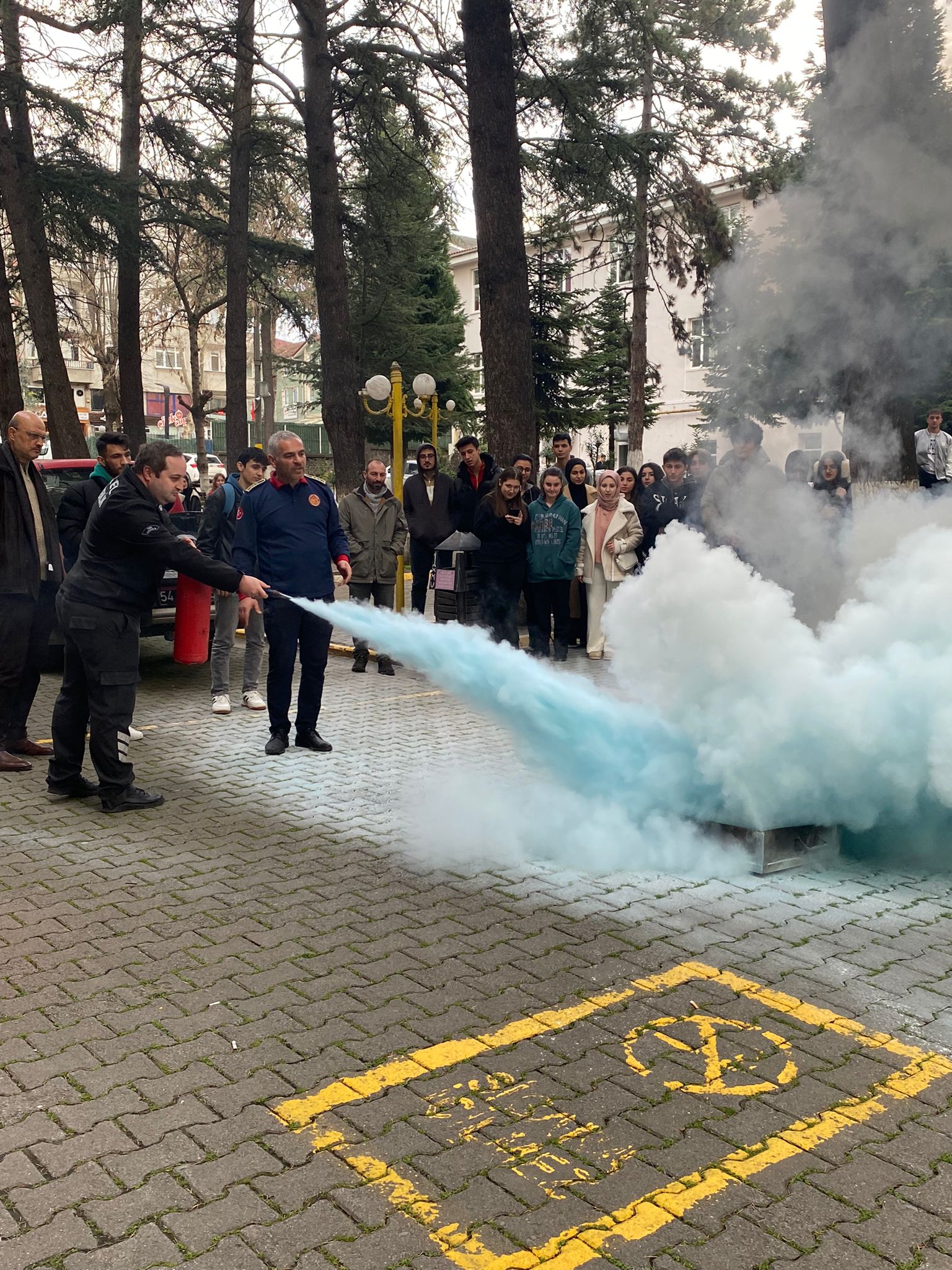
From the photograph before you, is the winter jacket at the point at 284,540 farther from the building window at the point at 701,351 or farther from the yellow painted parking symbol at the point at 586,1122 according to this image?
the yellow painted parking symbol at the point at 586,1122

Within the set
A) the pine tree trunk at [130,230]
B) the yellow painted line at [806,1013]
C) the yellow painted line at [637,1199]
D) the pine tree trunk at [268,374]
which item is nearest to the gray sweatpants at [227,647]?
the yellow painted line at [806,1013]

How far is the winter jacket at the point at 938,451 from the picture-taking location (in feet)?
32.3

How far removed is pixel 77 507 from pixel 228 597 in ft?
5.36

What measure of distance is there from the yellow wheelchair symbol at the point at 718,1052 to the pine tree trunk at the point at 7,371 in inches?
593

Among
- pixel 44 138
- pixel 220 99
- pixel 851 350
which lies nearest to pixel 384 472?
pixel 851 350

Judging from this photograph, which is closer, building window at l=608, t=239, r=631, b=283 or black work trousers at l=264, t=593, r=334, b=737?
black work trousers at l=264, t=593, r=334, b=737

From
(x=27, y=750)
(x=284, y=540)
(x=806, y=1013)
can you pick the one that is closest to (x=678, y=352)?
(x=284, y=540)

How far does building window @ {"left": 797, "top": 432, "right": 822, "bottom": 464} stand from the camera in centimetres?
767

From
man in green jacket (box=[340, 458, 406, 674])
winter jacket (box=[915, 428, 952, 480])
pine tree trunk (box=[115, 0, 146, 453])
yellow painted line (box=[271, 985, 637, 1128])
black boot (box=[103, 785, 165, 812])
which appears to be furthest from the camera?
pine tree trunk (box=[115, 0, 146, 453])

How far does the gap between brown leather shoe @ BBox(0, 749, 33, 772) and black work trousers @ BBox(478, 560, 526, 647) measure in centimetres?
467

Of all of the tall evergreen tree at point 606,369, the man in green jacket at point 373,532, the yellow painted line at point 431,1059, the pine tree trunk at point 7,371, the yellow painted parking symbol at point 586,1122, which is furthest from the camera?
the tall evergreen tree at point 606,369

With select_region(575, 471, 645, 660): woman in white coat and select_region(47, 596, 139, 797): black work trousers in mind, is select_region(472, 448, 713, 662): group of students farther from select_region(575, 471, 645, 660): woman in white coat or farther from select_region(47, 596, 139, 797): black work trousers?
select_region(47, 596, 139, 797): black work trousers

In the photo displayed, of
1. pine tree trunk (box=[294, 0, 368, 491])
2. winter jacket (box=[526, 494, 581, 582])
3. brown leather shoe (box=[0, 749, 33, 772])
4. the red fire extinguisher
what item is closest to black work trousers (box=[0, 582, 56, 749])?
brown leather shoe (box=[0, 749, 33, 772])

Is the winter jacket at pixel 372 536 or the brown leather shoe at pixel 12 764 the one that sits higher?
the winter jacket at pixel 372 536
